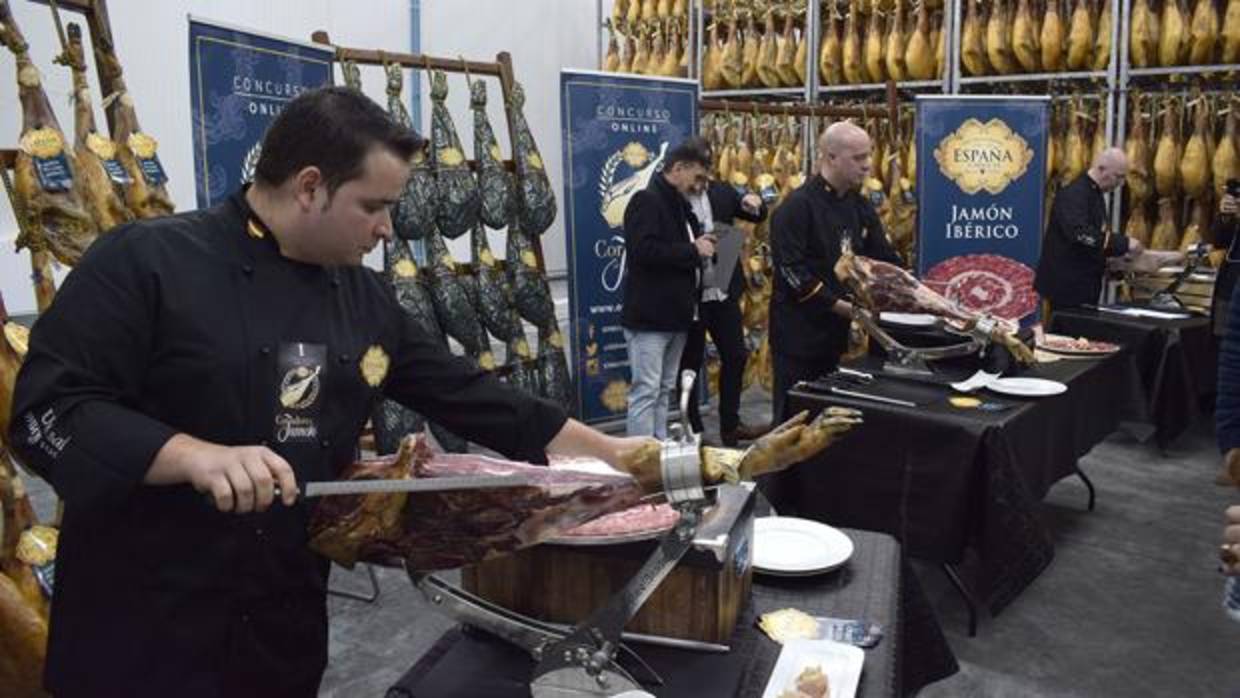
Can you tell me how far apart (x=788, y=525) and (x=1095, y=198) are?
459 centimetres

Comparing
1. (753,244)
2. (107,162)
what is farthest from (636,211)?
(107,162)

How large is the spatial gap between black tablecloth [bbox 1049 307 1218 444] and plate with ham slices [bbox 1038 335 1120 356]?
1.01m

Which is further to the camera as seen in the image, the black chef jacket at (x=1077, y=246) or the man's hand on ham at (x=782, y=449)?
the black chef jacket at (x=1077, y=246)

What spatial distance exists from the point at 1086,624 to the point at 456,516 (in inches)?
110

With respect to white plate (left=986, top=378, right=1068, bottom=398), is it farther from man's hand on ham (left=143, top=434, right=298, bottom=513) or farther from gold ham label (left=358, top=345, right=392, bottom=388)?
A: man's hand on ham (left=143, top=434, right=298, bottom=513)

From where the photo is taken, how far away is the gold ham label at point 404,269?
4227 mm

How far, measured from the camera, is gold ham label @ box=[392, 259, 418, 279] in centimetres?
423

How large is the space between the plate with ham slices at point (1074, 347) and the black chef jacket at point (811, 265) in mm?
802

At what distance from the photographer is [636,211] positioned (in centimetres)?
450

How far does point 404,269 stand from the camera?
4238mm

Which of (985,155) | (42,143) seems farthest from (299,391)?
(985,155)

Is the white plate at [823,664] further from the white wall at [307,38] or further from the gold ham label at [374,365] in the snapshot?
the white wall at [307,38]

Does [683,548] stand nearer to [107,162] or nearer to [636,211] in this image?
[107,162]

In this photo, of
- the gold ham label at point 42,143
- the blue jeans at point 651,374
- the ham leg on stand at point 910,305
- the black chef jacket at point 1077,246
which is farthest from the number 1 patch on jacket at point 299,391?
the black chef jacket at point 1077,246
